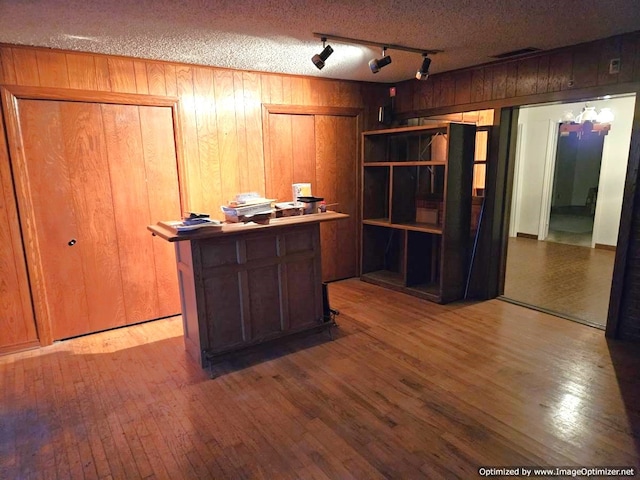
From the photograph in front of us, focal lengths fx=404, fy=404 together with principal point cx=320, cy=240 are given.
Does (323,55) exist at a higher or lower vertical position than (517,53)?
lower

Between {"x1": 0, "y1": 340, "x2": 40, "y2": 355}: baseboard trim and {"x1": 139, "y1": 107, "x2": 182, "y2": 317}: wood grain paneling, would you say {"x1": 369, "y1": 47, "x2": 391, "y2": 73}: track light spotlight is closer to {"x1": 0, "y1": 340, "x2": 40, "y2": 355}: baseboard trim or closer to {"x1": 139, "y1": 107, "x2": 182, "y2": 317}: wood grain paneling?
{"x1": 139, "y1": 107, "x2": 182, "y2": 317}: wood grain paneling

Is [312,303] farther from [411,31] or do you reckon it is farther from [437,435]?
[411,31]

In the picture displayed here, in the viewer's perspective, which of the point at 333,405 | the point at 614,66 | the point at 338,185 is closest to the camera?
the point at 333,405

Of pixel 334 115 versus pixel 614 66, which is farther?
pixel 334 115

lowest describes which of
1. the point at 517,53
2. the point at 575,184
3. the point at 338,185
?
the point at 575,184

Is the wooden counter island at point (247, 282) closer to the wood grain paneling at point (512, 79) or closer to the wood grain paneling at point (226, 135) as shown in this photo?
the wood grain paneling at point (226, 135)

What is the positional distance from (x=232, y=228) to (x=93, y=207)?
57.1 inches

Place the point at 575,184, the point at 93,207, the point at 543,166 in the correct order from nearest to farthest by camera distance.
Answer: the point at 93,207 < the point at 543,166 < the point at 575,184

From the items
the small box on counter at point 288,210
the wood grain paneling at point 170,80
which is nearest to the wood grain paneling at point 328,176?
the small box on counter at point 288,210

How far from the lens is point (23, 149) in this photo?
301 cm

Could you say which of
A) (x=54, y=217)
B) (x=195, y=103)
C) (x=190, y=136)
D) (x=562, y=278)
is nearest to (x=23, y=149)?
(x=54, y=217)

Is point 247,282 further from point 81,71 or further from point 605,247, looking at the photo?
point 605,247

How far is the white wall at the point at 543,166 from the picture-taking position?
5.79 meters

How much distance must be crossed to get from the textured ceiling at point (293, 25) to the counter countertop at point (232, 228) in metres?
1.28
